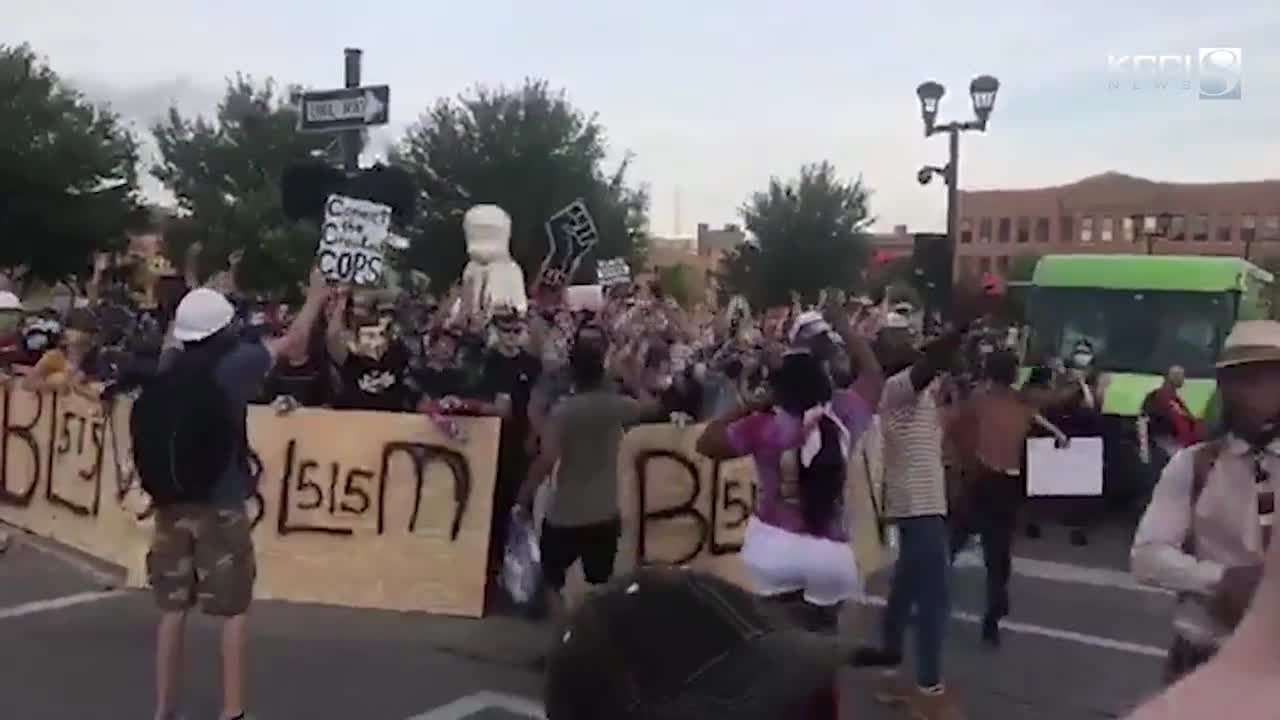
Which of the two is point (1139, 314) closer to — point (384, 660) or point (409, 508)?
point (409, 508)

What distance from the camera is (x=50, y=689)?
21.2 ft

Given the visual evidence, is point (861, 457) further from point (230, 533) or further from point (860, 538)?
point (230, 533)

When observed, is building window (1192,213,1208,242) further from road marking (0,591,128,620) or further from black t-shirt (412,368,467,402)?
road marking (0,591,128,620)

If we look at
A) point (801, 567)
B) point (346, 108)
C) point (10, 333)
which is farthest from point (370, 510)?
point (10, 333)

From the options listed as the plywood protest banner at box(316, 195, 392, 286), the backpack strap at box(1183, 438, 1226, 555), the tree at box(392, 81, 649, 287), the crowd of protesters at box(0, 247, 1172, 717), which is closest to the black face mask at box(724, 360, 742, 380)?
the crowd of protesters at box(0, 247, 1172, 717)

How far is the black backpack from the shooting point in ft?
17.8

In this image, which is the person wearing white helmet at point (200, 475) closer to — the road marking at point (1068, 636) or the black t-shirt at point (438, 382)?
the black t-shirt at point (438, 382)

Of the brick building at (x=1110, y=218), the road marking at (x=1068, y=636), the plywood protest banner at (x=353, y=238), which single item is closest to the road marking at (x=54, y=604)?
the plywood protest banner at (x=353, y=238)

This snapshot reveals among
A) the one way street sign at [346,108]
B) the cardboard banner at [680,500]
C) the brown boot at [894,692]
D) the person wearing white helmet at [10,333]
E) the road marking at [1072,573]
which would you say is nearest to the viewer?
the brown boot at [894,692]

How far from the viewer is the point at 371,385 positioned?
9.04 metres

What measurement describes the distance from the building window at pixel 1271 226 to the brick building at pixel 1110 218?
5cm

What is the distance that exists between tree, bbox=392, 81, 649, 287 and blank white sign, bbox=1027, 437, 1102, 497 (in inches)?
1108

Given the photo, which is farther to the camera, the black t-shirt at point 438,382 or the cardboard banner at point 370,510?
the black t-shirt at point 438,382

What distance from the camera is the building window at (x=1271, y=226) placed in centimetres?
7100
